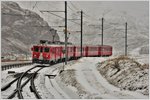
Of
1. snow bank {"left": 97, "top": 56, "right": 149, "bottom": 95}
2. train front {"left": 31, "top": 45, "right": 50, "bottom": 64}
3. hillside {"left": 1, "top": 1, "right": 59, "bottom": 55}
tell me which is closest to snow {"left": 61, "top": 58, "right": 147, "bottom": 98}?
snow bank {"left": 97, "top": 56, "right": 149, "bottom": 95}

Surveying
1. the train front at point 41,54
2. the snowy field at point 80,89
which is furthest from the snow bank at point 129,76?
the train front at point 41,54

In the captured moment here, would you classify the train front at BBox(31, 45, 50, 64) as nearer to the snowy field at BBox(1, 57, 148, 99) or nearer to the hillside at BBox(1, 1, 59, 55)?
the snowy field at BBox(1, 57, 148, 99)

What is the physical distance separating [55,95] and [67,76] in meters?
9.17

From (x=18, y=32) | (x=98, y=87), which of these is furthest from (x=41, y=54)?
(x=18, y=32)

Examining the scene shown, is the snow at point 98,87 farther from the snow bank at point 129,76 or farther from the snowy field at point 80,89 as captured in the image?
the snow bank at point 129,76

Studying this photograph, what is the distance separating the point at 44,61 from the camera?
1913 inches

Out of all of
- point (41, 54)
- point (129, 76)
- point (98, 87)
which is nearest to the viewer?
point (98, 87)

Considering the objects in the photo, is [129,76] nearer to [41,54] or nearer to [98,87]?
[98,87]

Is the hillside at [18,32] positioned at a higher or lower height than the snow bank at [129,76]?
higher

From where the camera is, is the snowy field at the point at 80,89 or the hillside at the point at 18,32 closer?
the snowy field at the point at 80,89

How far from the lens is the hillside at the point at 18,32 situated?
353ft

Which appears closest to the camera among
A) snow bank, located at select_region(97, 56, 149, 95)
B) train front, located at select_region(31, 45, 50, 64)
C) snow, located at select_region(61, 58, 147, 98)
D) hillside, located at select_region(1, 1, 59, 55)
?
snow, located at select_region(61, 58, 147, 98)

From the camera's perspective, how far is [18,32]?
12294 cm

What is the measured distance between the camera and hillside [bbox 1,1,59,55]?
108 m
